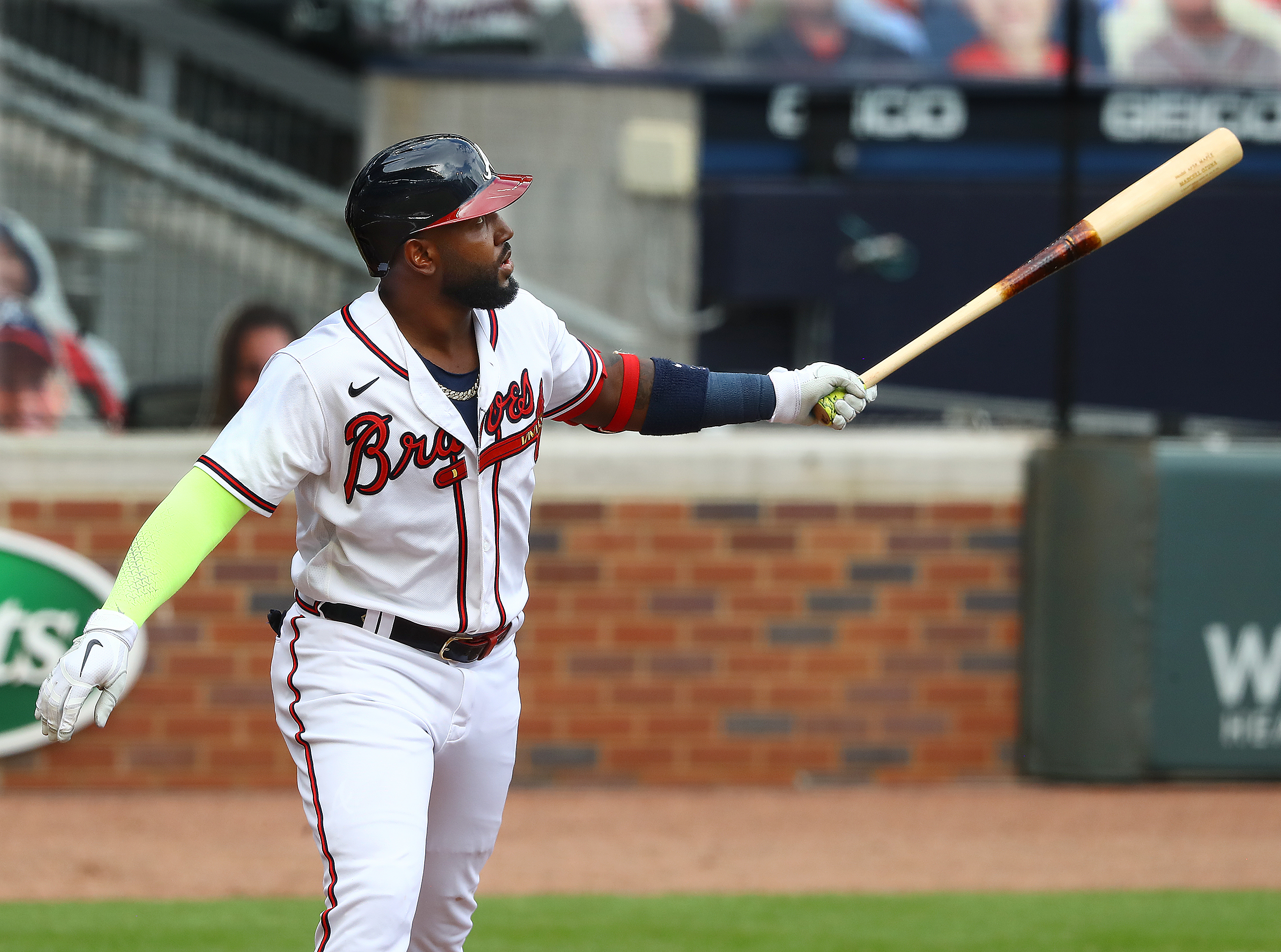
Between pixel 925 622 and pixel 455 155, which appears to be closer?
pixel 455 155

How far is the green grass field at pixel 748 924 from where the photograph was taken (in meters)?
4.30

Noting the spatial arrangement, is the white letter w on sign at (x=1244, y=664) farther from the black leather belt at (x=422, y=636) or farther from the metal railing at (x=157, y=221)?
the black leather belt at (x=422, y=636)

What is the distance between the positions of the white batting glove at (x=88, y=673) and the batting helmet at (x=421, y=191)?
85 cm

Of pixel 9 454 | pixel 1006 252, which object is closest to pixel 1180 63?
pixel 1006 252

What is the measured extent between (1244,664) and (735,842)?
204cm

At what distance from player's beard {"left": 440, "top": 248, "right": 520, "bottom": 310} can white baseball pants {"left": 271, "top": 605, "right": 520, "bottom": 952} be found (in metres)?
0.64

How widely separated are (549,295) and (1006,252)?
3357 millimetres

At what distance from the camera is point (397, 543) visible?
10.1 feet

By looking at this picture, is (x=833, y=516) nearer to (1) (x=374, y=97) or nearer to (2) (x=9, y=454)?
(2) (x=9, y=454)

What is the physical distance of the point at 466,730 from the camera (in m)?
3.15

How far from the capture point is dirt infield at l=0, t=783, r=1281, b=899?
16.6ft

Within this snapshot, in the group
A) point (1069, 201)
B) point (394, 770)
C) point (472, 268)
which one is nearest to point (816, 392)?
point (472, 268)

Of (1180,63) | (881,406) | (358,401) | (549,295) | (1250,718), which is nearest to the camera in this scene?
(358,401)

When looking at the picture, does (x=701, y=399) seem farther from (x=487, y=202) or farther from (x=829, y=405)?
(x=487, y=202)
